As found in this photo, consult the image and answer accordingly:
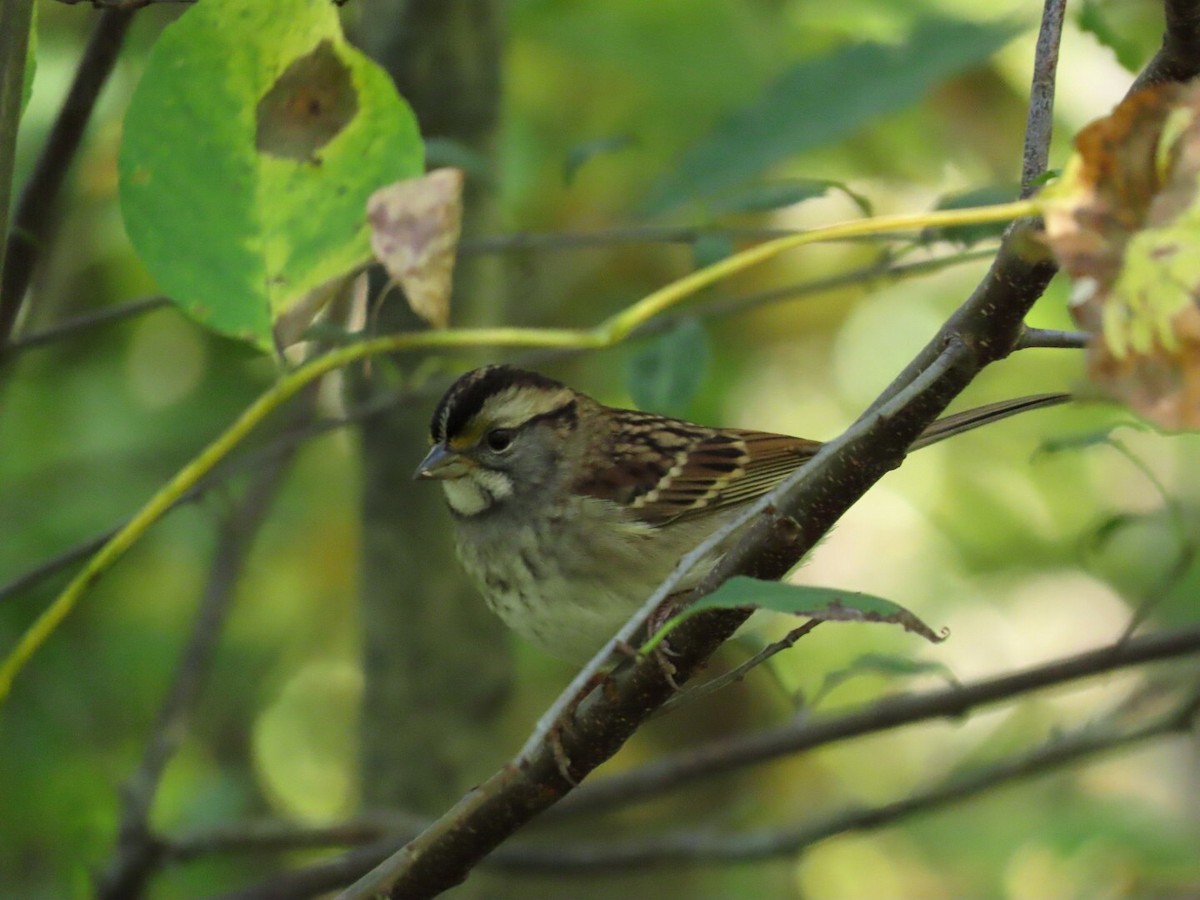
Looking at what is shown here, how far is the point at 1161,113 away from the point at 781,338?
3872 mm

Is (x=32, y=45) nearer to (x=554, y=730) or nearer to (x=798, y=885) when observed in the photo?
(x=554, y=730)

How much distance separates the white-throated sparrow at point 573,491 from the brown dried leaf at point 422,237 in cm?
148

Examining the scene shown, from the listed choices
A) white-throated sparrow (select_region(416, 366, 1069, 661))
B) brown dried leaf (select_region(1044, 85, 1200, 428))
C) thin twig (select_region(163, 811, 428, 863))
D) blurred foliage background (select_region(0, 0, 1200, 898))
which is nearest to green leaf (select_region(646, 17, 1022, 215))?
blurred foliage background (select_region(0, 0, 1200, 898))

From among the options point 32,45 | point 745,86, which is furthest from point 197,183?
point 745,86

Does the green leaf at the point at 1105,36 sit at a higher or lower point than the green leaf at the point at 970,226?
higher

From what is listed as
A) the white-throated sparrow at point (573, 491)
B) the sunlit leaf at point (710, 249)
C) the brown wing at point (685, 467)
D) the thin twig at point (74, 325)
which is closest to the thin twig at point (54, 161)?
the thin twig at point (74, 325)

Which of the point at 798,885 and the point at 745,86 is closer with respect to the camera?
the point at 745,86

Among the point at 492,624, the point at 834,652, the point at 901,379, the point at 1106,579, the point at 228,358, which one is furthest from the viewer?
the point at 834,652

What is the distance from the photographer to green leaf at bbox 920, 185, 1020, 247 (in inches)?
74.7

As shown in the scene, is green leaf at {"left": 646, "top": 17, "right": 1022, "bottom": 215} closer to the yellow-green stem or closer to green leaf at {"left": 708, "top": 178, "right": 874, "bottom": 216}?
green leaf at {"left": 708, "top": 178, "right": 874, "bottom": 216}

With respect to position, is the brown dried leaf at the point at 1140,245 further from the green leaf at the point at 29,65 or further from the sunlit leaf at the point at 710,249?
the sunlit leaf at the point at 710,249

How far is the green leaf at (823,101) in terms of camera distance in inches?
90.0

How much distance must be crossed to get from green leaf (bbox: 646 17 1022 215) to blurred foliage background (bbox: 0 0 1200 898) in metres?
0.01

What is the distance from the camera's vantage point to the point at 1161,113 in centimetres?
66
